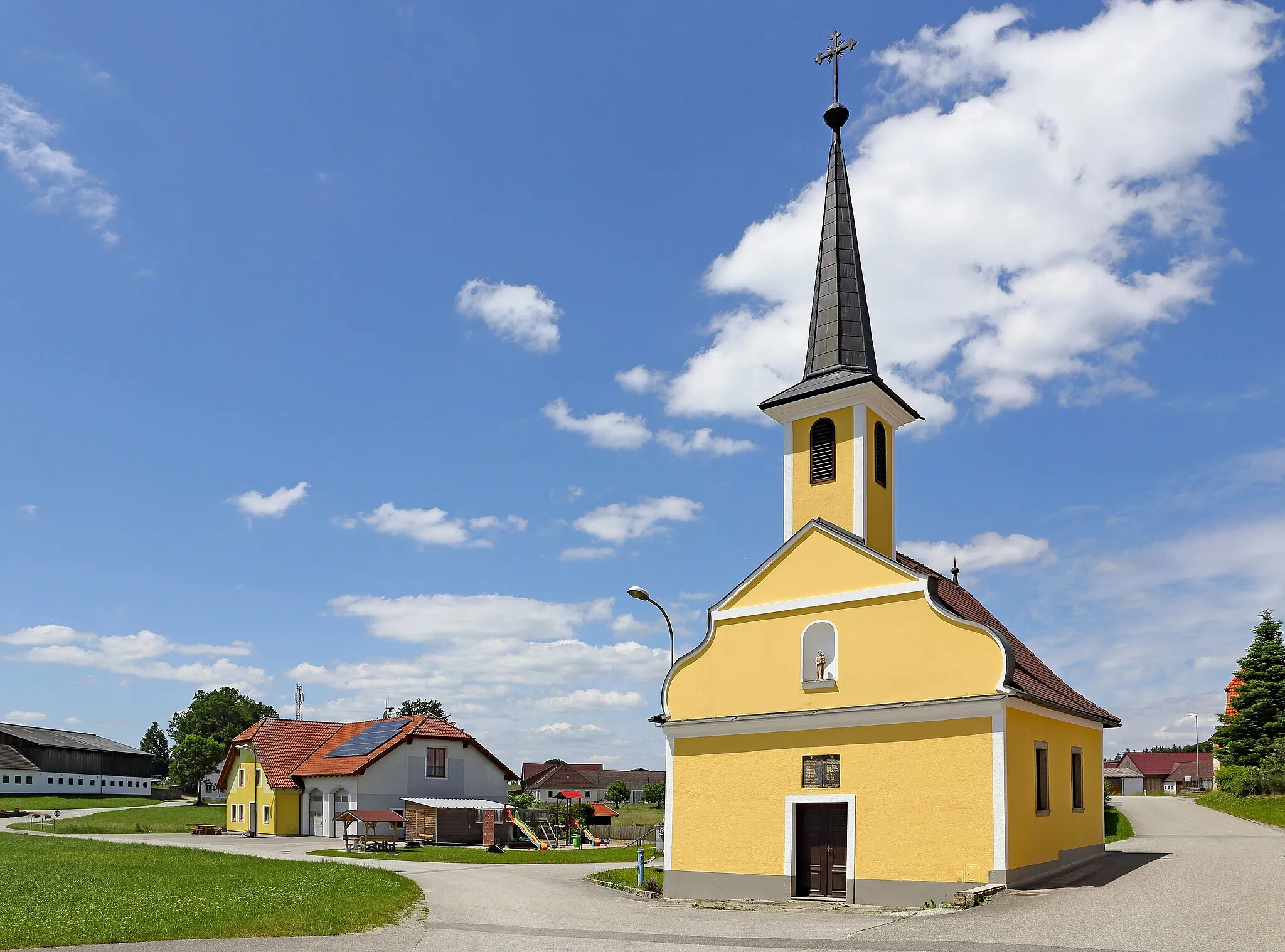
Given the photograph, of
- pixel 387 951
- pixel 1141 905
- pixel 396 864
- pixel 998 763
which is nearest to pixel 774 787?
pixel 998 763

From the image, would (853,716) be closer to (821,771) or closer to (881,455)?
(821,771)

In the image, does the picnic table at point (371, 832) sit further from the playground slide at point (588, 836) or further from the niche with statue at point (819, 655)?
the niche with statue at point (819, 655)

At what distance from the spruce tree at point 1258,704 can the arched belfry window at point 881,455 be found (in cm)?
4535

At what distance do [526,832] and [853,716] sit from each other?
2976 cm

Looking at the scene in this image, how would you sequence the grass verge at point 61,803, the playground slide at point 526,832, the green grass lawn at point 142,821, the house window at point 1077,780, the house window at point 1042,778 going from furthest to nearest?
the grass verge at point 61,803
the green grass lawn at point 142,821
the playground slide at point 526,832
the house window at point 1077,780
the house window at point 1042,778

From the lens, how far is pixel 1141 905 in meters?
16.0

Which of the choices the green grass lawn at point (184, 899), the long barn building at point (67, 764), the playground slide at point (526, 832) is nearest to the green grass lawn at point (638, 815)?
the playground slide at point (526, 832)

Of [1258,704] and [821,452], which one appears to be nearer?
[821,452]

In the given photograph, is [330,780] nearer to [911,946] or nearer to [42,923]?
[42,923]

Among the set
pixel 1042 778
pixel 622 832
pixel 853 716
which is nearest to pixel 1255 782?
pixel 622 832

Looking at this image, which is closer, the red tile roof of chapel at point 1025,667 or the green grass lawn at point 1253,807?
the red tile roof of chapel at point 1025,667

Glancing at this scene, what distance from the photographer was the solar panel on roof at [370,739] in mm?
52156

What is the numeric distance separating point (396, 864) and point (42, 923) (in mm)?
18895

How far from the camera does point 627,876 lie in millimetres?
27703
